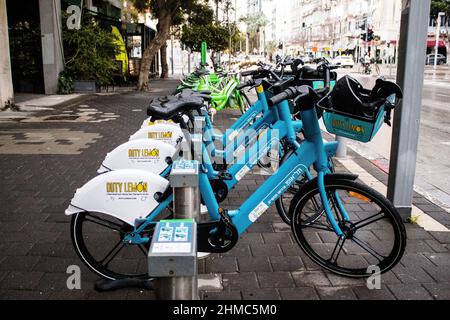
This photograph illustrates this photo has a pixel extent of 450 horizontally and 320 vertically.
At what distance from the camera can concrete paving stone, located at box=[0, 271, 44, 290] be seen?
3.19 meters

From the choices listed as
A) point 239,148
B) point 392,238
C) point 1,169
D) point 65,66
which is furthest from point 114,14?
point 392,238

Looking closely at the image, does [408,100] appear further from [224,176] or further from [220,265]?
[220,265]

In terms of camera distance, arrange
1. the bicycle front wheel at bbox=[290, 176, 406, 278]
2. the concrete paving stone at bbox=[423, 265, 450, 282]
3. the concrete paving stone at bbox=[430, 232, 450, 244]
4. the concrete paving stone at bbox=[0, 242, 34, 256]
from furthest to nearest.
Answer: the concrete paving stone at bbox=[430, 232, 450, 244], the concrete paving stone at bbox=[0, 242, 34, 256], the concrete paving stone at bbox=[423, 265, 450, 282], the bicycle front wheel at bbox=[290, 176, 406, 278]

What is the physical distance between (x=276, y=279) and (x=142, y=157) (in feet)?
4.63

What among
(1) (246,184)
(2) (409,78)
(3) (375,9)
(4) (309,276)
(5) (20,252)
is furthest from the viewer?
(3) (375,9)

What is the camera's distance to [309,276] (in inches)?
132

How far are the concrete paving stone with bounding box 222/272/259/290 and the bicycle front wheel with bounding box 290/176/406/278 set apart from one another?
1.41ft

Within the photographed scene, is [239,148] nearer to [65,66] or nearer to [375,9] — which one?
[65,66]

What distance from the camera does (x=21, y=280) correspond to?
3277mm

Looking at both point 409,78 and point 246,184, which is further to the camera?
point 246,184

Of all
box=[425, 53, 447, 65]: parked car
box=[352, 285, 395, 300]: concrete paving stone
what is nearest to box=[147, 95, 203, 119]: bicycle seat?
box=[352, 285, 395, 300]: concrete paving stone

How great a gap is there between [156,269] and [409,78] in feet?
10.5

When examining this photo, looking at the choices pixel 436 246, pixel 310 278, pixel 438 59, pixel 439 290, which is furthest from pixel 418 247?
pixel 438 59

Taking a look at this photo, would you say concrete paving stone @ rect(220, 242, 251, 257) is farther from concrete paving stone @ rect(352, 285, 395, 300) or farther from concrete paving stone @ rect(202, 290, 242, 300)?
concrete paving stone @ rect(352, 285, 395, 300)
